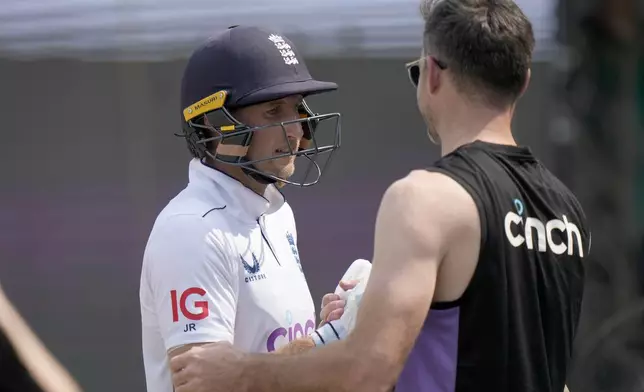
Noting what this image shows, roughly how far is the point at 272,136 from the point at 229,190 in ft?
0.60

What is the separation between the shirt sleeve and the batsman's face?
0.29 metres

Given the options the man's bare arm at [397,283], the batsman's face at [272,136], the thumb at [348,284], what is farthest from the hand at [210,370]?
the batsman's face at [272,136]

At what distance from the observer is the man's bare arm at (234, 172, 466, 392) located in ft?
6.64

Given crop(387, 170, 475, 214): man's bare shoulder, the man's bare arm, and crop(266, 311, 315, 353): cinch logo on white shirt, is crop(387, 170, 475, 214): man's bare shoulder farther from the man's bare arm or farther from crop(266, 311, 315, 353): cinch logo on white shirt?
crop(266, 311, 315, 353): cinch logo on white shirt

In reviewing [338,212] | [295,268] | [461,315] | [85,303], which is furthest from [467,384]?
[85,303]

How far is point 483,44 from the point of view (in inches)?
85.7

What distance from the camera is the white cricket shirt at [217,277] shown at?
2.39 m

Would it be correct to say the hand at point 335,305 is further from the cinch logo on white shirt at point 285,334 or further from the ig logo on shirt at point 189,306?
the ig logo on shirt at point 189,306

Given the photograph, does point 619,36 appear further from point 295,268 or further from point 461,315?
point 461,315

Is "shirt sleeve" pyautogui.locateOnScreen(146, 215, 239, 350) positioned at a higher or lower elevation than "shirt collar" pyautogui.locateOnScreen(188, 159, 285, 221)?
lower

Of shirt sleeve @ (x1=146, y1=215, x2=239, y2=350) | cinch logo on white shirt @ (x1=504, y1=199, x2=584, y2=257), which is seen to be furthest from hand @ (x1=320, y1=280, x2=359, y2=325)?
cinch logo on white shirt @ (x1=504, y1=199, x2=584, y2=257)

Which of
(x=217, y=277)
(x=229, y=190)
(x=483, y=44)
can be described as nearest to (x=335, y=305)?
(x=217, y=277)

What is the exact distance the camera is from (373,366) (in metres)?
2.05

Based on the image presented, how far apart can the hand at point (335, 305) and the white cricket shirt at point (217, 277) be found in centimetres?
12
